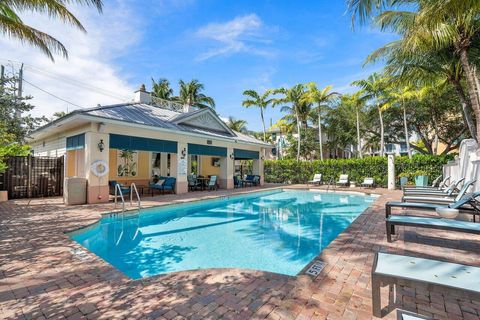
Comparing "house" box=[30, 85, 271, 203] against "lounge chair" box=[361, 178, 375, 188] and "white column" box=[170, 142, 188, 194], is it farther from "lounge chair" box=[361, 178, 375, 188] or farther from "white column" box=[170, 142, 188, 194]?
"lounge chair" box=[361, 178, 375, 188]

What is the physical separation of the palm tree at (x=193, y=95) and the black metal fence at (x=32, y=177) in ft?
64.6

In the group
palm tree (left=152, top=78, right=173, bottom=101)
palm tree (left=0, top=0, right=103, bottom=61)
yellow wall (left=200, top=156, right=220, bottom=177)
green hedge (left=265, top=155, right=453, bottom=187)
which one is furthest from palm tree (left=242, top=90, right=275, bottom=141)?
palm tree (left=0, top=0, right=103, bottom=61)

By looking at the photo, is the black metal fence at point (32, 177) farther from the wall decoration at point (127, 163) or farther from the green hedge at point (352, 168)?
the green hedge at point (352, 168)

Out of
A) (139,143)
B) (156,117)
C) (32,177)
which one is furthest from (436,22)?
(32,177)

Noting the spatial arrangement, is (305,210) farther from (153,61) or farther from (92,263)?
(153,61)

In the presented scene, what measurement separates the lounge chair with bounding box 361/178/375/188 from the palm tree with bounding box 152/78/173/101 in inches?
1001

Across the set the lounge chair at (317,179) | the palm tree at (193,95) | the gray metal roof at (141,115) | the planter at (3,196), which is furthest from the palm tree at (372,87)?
the planter at (3,196)

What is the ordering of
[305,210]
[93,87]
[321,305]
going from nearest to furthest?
[321,305] → [305,210] → [93,87]

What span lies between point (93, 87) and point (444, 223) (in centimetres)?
3186

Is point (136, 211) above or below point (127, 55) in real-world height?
below

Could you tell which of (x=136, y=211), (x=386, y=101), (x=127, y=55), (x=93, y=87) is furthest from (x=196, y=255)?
(x=93, y=87)

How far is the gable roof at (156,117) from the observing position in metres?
11.4

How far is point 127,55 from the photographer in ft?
48.0

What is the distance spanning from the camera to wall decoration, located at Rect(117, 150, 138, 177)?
1655 centimetres
